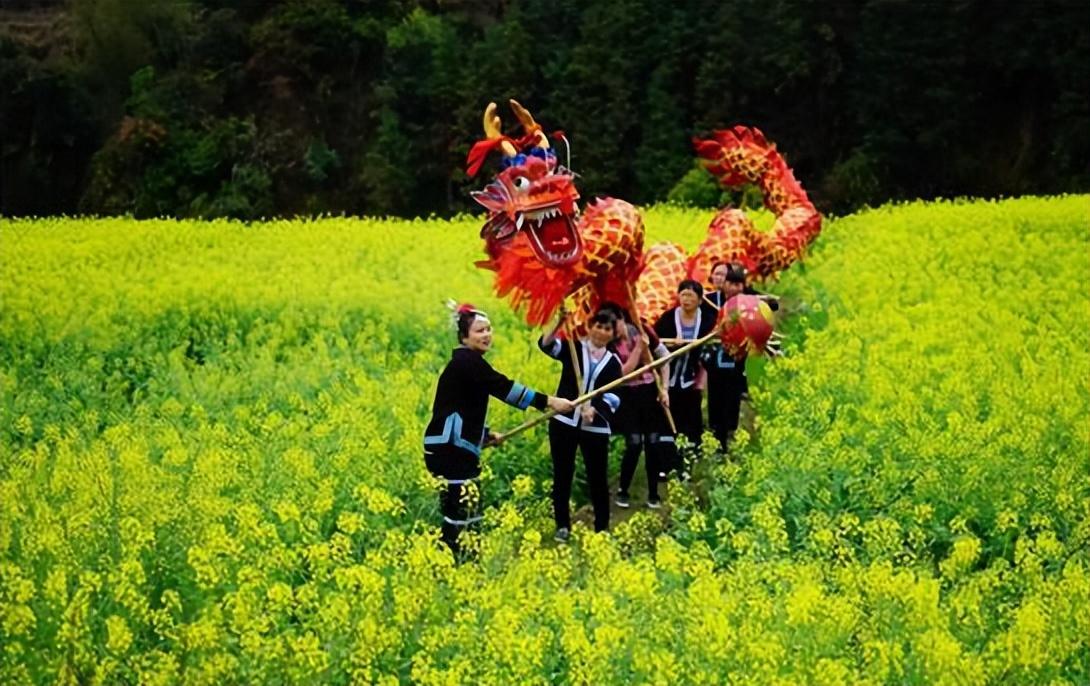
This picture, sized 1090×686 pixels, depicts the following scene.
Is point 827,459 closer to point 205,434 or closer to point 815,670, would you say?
point 815,670

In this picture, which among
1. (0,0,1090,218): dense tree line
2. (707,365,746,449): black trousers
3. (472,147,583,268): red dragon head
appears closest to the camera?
(472,147,583,268): red dragon head

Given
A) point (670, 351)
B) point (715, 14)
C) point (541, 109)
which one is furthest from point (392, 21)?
point (670, 351)

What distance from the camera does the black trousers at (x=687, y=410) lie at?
8.26 m

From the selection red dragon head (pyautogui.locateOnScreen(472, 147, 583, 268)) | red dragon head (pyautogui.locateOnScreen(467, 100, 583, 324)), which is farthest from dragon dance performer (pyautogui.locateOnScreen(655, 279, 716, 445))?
red dragon head (pyautogui.locateOnScreen(472, 147, 583, 268))

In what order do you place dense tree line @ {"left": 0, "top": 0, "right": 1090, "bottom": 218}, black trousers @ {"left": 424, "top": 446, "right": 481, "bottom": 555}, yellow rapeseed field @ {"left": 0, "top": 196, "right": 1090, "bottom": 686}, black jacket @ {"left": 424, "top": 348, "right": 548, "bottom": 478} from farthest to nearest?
dense tree line @ {"left": 0, "top": 0, "right": 1090, "bottom": 218} → black trousers @ {"left": 424, "top": 446, "right": 481, "bottom": 555} → black jacket @ {"left": 424, "top": 348, "right": 548, "bottom": 478} → yellow rapeseed field @ {"left": 0, "top": 196, "right": 1090, "bottom": 686}

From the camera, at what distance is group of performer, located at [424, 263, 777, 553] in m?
6.45

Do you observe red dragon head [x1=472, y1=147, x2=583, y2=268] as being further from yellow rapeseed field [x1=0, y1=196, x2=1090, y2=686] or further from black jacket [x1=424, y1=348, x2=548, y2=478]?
yellow rapeseed field [x1=0, y1=196, x2=1090, y2=686]

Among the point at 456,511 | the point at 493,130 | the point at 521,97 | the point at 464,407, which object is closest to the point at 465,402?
the point at 464,407

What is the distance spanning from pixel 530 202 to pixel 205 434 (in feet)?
7.72

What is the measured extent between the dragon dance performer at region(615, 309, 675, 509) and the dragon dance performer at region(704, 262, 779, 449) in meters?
0.58

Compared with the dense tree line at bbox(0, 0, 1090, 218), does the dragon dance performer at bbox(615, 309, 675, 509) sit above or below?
below

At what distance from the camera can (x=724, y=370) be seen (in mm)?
8469

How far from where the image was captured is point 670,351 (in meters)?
7.91

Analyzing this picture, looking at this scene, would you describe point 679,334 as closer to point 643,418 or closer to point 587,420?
point 643,418
